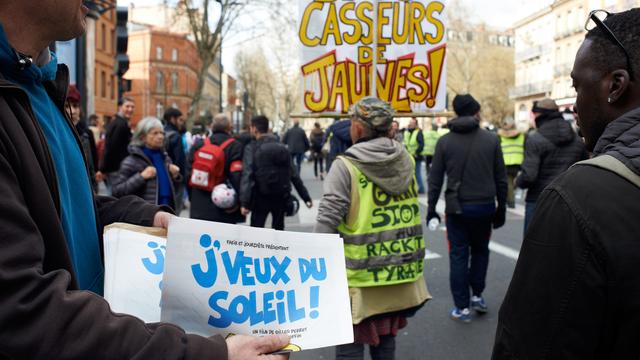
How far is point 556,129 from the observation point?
5.98 meters

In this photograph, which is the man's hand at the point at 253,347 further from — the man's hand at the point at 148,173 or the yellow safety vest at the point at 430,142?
the yellow safety vest at the point at 430,142

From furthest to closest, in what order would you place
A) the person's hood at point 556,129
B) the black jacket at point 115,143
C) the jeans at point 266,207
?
the black jacket at point 115,143 → the jeans at point 266,207 → the person's hood at point 556,129

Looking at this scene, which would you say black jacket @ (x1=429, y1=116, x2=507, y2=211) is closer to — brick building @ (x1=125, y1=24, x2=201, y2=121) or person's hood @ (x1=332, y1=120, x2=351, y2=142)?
person's hood @ (x1=332, y1=120, x2=351, y2=142)

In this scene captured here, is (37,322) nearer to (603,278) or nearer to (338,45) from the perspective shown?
(603,278)

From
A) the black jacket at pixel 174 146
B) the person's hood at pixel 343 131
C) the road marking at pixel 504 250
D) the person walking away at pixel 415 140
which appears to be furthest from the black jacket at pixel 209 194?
the person walking away at pixel 415 140

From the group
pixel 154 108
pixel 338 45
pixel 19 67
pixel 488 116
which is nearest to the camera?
pixel 19 67

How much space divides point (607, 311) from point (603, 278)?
0.30ft

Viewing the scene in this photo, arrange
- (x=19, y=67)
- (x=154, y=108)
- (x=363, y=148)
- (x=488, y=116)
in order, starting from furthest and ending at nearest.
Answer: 1. (x=154, y=108)
2. (x=488, y=116)
3. (x=363, y=148)
4. (x=19, y=67)

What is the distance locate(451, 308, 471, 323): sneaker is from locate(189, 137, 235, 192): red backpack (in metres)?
3.07

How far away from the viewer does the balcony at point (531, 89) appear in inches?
2801

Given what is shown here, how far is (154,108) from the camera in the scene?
261 ft

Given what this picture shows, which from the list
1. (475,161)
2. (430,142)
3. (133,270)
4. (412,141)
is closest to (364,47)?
(475,161)

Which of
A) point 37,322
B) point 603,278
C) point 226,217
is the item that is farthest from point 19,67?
point 226,217

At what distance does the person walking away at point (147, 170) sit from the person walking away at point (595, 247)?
479 cm
